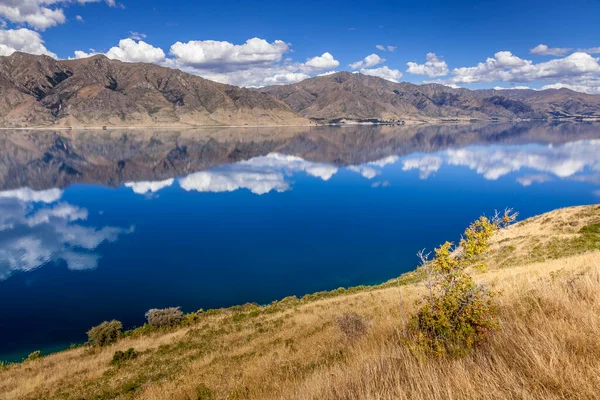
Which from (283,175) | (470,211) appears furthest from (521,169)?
(283,175)

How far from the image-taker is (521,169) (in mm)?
95500

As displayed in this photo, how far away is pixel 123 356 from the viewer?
16.3 meters

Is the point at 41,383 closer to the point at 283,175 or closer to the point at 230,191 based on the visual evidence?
the point at 230,191

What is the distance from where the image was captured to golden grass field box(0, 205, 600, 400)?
133 inches

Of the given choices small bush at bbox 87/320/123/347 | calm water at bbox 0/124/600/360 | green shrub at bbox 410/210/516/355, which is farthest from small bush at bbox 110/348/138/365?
green shrub at bbox 410/210/516/355

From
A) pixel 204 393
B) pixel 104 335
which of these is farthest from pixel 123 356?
pixel 204 393

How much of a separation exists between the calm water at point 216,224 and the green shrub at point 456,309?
24.0m

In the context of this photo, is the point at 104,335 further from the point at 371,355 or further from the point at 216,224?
the point at 216,224

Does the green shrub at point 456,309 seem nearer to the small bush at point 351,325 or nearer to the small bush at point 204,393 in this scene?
the small bush at point 204,393

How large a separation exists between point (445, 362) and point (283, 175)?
8809 centimetres

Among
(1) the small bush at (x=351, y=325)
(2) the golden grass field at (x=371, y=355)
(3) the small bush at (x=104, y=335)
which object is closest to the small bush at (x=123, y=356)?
(2) the golden grass field at (x=371, y=355)

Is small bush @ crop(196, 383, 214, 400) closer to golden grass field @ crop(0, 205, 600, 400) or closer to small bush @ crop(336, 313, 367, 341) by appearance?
golden grass field @ crop(0, 205, 600, 400)

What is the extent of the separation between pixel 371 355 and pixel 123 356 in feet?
50.3

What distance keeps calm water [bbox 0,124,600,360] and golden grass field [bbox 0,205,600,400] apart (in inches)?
310
